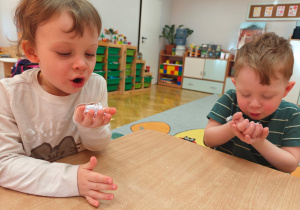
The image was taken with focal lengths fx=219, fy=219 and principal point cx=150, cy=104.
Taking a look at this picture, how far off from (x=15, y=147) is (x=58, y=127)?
0.13 m

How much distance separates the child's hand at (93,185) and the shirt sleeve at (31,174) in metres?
0.01

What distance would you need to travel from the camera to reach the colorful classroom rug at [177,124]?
1.91 meters

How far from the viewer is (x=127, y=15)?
405 centimetres

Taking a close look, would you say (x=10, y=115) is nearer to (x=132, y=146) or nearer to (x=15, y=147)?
(x=15, y=147)

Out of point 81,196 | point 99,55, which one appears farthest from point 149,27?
point 81,196

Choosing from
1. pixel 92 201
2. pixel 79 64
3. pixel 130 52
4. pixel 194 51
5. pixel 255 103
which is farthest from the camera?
pixel 194 51

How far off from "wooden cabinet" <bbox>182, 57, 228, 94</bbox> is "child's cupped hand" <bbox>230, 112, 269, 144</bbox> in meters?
4.10

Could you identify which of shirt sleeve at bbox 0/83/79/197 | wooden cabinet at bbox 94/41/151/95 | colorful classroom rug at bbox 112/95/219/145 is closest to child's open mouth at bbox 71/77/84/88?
shirt sleeve at bbox 0/83/79/197

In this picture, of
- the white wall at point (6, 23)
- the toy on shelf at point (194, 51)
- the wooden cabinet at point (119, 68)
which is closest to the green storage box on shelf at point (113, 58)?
the wooden cabinet at point (119, 68)

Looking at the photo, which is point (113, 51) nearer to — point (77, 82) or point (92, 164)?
point (77, 82)

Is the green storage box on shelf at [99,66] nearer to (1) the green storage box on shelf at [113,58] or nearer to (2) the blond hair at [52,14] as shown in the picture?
(1) the green storage box on shelf at [113,58]

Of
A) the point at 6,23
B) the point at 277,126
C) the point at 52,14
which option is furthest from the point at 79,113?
the point at 6,23

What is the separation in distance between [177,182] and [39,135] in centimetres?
36

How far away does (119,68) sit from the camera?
3600 millimetres
